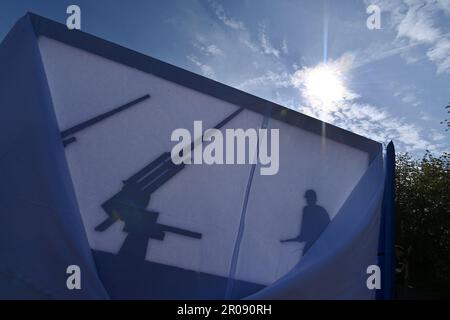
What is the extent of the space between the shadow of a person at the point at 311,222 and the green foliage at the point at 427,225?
40.5ft

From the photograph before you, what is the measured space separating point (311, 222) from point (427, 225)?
13305 mm

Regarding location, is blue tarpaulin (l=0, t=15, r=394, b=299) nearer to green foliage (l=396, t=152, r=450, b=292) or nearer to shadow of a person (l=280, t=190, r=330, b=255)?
shadow of a person (l=280, t=190, r=330, b=255)

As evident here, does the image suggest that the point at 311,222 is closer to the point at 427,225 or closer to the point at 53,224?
the point at 53,224

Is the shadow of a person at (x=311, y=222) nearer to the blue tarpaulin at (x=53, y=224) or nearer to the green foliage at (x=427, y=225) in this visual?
the blue tarpaulin at (x=53, y=224)

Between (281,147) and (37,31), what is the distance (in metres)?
2.75

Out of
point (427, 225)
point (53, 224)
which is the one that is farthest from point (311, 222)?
point (427, 225)

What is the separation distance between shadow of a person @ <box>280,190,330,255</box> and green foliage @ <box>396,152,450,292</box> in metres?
12.3

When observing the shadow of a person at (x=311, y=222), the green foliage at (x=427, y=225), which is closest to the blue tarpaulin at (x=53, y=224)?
the shadow of a person at (x=311, y=222)

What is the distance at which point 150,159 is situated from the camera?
3066 millimetres

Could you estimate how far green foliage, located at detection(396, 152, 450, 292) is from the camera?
42.3ft

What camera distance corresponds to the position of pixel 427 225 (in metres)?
13.5

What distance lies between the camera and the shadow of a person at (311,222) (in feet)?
9.93
